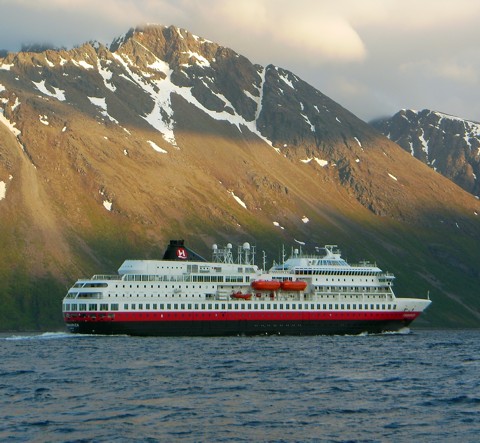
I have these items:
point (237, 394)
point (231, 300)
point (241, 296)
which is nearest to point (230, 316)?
point (231, 300)

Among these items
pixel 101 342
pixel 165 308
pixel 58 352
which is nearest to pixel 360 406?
pixel 58 352

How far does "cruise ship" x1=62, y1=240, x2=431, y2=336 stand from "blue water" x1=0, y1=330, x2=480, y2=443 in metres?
21.3

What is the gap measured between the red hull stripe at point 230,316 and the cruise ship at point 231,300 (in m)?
→ 0.13

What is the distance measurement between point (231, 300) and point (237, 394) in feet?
217

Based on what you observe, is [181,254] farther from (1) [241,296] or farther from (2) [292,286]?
(2) [292,286]

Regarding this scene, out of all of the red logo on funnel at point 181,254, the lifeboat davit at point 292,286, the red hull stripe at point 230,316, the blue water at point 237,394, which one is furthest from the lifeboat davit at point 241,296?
the blue water at point 237,394

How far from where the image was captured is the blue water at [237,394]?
5084 centimetres

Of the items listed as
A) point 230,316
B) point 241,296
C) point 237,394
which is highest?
point 241,296

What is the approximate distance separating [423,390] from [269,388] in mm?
11019

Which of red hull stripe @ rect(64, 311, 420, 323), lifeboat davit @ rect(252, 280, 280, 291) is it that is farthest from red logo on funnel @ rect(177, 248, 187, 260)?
lifeboat davit @ rect(252, 280, 280, 291)

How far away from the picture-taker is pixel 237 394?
211 feet

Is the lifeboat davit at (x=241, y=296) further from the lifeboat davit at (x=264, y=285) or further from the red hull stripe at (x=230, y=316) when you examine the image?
the red hull stripe at (x=230, y=316)

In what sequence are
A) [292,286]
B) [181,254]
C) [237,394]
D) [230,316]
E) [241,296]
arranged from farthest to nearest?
[292,286]
[181,254]
[241,296]
[230,316]
[237,394]

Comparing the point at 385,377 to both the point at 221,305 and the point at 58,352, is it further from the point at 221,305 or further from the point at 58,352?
the point at 221,305
